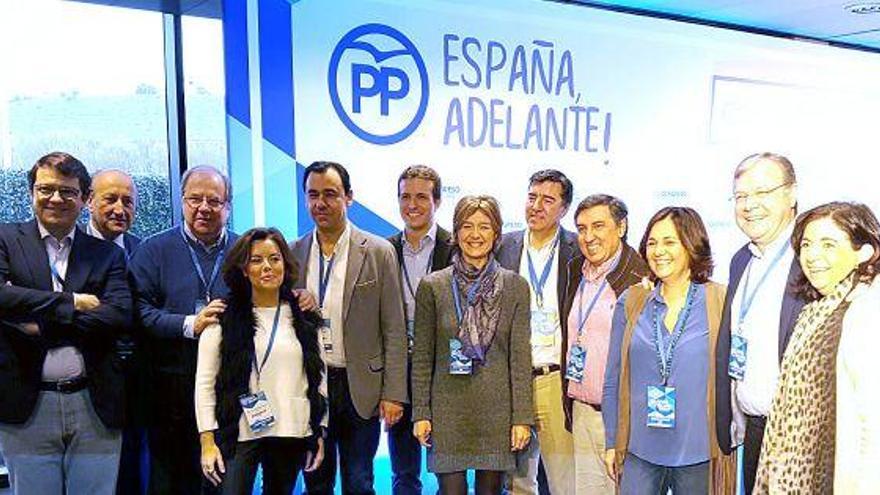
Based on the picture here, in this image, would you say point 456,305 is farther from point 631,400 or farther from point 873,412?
point 873,412

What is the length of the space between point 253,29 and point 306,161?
71 centimetres

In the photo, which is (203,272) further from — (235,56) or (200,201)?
(235,56)

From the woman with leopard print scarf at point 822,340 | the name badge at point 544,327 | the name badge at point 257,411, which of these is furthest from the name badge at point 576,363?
the name badge at point 257,411

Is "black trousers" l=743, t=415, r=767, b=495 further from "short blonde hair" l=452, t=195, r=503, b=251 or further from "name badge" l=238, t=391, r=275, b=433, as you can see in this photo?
"name badge" l=238, t=391, r=275, b=433

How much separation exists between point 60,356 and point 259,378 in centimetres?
74

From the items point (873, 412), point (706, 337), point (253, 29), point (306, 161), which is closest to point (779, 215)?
point (706, 337)

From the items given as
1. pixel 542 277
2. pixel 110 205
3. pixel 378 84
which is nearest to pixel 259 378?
pixel 110 205

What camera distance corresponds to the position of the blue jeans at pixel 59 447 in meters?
2.94

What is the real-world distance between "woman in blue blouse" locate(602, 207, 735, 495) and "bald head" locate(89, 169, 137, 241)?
2.24 metres

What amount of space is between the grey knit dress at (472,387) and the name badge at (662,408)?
19.7 inches

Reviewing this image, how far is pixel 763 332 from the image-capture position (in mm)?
2812

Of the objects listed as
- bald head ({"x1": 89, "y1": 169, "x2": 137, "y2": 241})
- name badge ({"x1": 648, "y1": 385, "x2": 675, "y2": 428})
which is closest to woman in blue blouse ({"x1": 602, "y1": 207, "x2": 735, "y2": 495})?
name badge ({"x1": 648, "y1": 385, "x2": 675, "y2": 428})

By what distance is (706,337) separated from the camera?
2850mm

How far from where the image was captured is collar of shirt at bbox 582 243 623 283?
332cm
